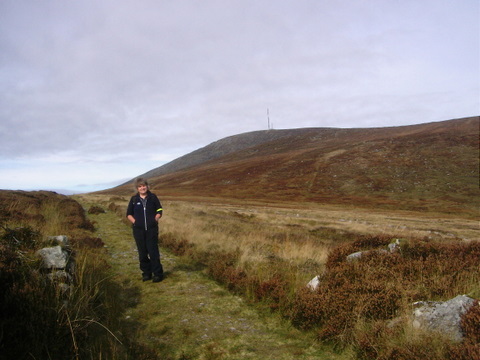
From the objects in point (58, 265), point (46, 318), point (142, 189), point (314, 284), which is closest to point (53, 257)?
point (58, 265)

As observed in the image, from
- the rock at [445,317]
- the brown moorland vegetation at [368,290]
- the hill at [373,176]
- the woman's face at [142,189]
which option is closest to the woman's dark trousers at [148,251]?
the woman's face at [142,189]

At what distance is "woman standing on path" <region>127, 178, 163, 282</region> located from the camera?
24.4 feet

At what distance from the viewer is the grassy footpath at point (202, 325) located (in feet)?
14.3

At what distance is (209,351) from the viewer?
433cm

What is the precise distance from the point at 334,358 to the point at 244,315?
1.91 m

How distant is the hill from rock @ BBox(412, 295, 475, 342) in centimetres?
4664

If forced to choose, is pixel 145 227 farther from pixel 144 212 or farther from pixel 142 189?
pixel 142 189

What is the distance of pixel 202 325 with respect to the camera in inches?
205

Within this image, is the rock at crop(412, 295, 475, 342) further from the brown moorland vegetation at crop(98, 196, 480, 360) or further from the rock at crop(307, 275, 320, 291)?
the rock at crop(307, 275, 320, 291)

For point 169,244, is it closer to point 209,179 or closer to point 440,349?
point 440,349

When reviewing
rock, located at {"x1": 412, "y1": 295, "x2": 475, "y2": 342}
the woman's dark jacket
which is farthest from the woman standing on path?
rock, located at {"x1": 412, "y1": 295, "x2": 475, "y2": 342}

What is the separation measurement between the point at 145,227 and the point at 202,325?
320 cm

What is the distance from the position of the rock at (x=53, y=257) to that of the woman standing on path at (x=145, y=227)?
2.21 meters

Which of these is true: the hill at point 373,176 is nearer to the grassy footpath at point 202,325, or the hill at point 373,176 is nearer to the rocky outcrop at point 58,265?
the grassy footpath at point 202,325
